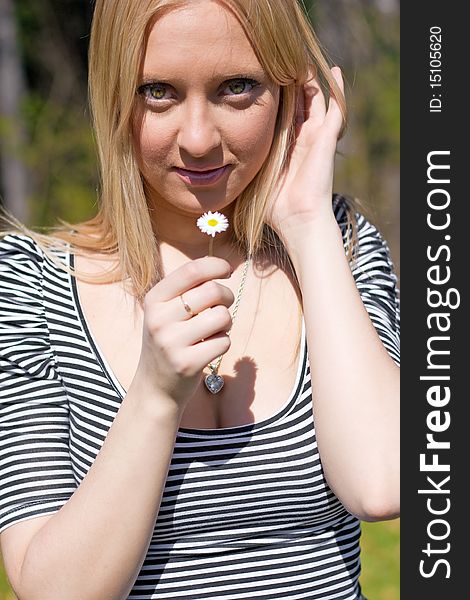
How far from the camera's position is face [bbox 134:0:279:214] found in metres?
1.84

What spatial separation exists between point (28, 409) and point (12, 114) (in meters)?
7.03

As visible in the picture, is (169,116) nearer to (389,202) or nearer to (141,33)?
(141,33)

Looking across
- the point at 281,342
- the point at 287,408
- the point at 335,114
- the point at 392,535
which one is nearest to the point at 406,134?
the point at 335,114

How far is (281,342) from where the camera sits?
2082 mm

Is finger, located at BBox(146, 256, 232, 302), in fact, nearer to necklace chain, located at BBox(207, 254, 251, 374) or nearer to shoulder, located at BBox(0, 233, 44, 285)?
necklace chain, located at BBox(207, 254, 251, 374)

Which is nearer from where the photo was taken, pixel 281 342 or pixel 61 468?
pixel 61 468

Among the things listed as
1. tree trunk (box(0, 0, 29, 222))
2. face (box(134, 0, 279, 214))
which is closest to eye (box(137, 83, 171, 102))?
face (box(134, 0, 279, 214))

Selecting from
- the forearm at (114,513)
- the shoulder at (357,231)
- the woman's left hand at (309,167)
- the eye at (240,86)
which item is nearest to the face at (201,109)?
the eye at (240,86)

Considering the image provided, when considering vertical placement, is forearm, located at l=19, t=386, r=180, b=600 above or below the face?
below

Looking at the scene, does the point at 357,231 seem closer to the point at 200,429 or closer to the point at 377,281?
the point at 377,281

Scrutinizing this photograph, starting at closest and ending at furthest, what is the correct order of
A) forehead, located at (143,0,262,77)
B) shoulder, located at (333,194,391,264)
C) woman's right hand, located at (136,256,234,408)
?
woman's right hand, located at (136,256,234,408) < forehead, located at (143,0,262,77) < shoulder, located at (333,194,391,264)

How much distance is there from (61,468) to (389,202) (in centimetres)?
658

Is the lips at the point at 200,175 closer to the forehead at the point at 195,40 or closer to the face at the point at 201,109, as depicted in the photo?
the face at the point at 201,109

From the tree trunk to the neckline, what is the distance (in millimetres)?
6624
